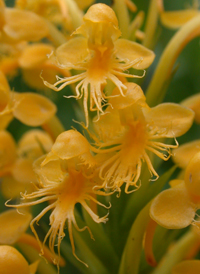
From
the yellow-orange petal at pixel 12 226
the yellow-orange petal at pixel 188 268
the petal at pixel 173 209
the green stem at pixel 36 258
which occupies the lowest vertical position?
the green stem at pixel 36 258

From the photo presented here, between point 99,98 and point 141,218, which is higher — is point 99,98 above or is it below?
above

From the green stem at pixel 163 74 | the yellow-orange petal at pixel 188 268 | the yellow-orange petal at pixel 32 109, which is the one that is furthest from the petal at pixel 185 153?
the yellow-orange petal at pixel 32 109

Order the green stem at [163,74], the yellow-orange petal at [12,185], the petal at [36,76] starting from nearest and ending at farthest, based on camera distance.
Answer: the green stem at [163,74]
the yellow-orange petal at [12,185]
the petal at [36,76]

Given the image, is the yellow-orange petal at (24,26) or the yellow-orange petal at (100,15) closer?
the yellow-orange petal at (100,15)

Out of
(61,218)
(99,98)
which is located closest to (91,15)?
(99,98)

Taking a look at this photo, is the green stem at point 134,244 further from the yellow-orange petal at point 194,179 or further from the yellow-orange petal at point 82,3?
the yellow-orange petal at point 82,3

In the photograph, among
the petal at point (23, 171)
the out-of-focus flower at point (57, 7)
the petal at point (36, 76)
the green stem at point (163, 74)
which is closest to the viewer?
the green stem at point (163, 74)

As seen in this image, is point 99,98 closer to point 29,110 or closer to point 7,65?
point 29,110
